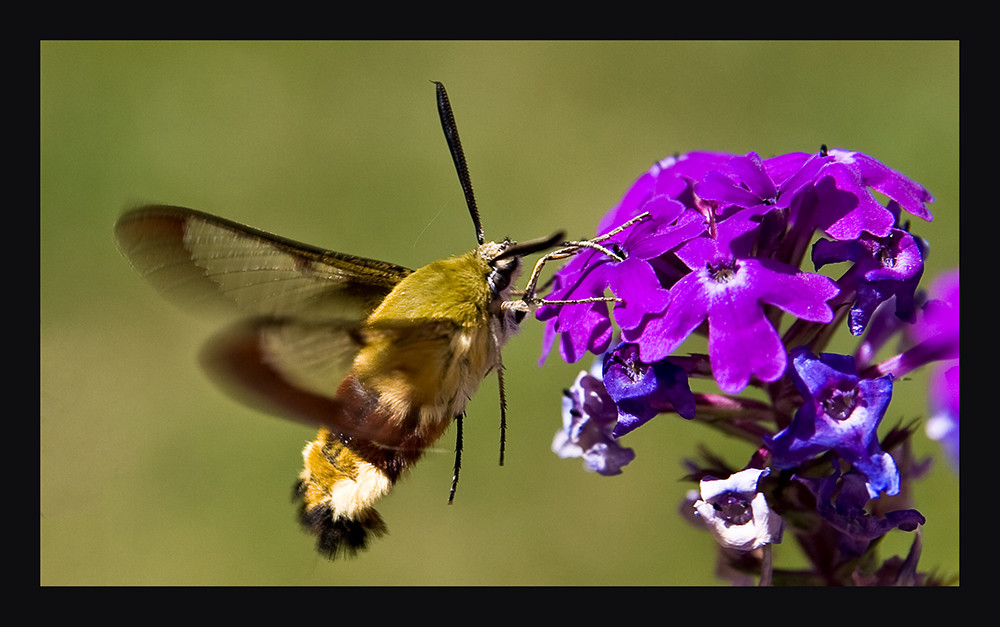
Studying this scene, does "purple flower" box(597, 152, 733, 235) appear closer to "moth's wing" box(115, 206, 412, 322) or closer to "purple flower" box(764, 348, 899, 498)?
"purple flower" box(764, 348, 899, 498)

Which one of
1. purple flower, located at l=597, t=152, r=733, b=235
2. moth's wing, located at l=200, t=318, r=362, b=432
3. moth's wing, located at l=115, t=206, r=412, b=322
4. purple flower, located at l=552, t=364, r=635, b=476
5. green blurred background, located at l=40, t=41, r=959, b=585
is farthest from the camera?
green blurred background, located at l=40, t=41, r=959, b=585

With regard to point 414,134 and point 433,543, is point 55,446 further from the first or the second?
point 414,134

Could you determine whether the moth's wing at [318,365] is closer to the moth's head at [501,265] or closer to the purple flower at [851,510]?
the moth's head at [501,265]

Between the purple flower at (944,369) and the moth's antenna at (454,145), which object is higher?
the moth's antenna at (454,145)

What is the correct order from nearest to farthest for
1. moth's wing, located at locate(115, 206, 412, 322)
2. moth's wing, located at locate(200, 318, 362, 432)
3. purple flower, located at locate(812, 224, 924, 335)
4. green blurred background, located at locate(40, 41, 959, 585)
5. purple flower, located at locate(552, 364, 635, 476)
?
purple flower, located at locate(812, 224, 924, 335) → moth's wing, located at locate(200, 318, 362, 432) → purple flower, located at locate(552, 364, 635, 476) → moth's wing, located at locate(115, 206, 412, 322) → green blurred background, located at locate(40, 41, 959, 585)

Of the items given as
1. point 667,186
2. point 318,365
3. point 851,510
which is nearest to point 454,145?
point 667,186

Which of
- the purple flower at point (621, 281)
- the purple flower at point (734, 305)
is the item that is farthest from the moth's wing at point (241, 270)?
the purple flower at point (734, 305)

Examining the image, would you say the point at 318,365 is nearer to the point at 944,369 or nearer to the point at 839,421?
the point at 839,421

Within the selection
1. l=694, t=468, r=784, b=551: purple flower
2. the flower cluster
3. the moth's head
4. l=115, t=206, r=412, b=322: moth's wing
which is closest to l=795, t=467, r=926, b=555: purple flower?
the flower cluster
